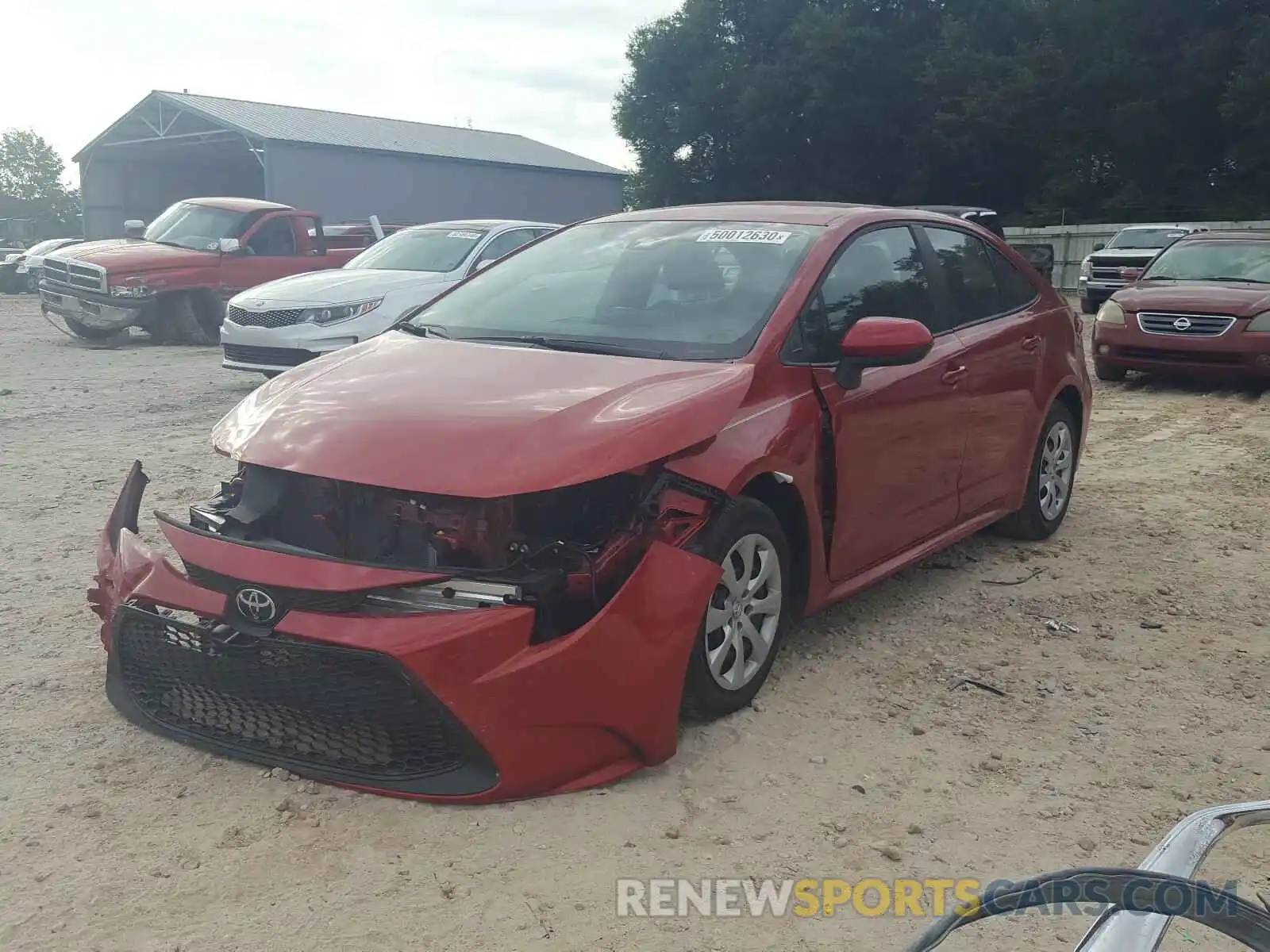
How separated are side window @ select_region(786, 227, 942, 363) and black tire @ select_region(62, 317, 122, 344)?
12.7 m

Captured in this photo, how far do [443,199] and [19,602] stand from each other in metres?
32.9

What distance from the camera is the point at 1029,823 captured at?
3262 mm

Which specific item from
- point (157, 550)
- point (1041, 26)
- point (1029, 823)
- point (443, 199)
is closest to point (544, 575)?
point (157, 550)

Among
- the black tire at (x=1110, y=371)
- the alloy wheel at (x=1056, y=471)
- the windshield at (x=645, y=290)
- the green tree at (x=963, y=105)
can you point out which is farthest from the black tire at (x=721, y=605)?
the green tree at (x=963, y=105)

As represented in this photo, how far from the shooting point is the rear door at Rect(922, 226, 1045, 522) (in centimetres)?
516

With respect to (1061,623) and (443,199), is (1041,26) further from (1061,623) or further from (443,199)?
(1061,623)

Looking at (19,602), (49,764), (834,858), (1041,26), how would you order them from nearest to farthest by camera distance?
(834,858) < (49,764) < (19,602) < (1041,26)

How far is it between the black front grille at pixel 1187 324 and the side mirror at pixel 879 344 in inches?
318

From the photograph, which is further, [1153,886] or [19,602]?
[19,602]

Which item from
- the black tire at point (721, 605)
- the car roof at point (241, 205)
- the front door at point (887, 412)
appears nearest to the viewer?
the black tire at point (721, 605)

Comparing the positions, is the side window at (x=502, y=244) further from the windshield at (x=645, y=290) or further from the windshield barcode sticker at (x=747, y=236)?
the windshield barcode sticker at (x=747, y=236)

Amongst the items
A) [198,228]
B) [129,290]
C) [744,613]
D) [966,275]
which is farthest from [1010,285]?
[198,228]

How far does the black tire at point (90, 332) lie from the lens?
49.9 feet

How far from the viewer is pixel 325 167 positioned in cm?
3194
